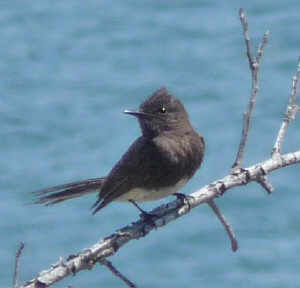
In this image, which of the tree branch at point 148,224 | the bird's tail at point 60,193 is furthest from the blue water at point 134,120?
the tree branch at point 148,224

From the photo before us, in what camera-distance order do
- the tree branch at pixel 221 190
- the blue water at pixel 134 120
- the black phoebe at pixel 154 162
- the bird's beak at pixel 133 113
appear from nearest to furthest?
the tree branch at pixel 221 190
the bird's beak at pixel 133 113
the black phoebe at pixel 154 162
the blue water at pixel 134 120

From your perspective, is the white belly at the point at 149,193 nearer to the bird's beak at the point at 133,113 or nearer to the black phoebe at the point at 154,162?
the black phoebe at the point at 154,162

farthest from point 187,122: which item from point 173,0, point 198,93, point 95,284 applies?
point 173,0

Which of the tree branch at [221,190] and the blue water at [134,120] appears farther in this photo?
the blue water at [134,120]

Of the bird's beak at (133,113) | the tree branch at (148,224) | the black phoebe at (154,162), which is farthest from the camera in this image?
the black phoebe at (154,162)

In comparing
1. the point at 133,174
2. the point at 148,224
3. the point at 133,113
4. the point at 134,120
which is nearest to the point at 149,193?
the point at 133,174

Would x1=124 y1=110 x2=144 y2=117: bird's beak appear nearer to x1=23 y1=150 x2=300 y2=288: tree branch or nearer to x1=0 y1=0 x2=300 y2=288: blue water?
x1=23 y1=150 x2=300 y2=288: tree branch

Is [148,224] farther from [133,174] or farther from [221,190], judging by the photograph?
[133,174]
